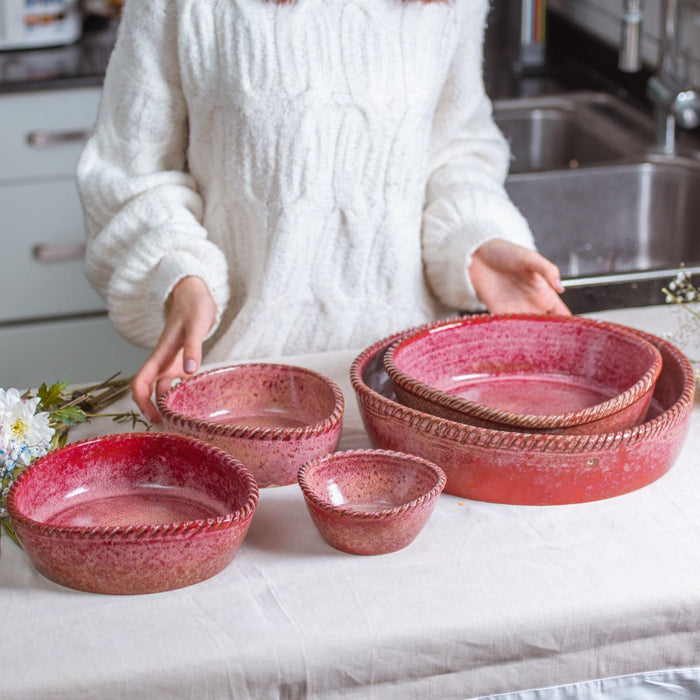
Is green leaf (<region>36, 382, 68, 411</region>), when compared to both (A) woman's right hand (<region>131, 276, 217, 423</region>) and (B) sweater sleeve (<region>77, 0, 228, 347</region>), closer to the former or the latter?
(A) woman's right hand (<region>131, 276, 217, 423</region>)

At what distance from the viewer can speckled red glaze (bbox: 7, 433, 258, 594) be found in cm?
67

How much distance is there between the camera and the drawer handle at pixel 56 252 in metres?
2.37

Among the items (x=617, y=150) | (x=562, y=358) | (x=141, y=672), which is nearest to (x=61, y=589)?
(x=141, y=672)

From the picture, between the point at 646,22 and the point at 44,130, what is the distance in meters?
1.35

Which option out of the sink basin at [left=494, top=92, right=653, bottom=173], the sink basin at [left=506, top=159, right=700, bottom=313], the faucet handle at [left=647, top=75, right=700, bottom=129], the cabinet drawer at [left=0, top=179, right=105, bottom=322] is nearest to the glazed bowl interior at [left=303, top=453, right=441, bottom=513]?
the sink basin at [left=506, top=159, right=700, bottom=313]

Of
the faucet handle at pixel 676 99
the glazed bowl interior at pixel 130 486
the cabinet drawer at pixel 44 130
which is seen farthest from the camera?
the cabinet drawer at pixel 44 130

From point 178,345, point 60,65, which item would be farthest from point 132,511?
point 60,65

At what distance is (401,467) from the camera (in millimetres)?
768

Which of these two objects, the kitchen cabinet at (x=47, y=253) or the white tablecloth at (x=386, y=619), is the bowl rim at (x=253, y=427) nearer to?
the white tablecloth at (x=386, y=619)

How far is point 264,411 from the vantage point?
35.8 inches

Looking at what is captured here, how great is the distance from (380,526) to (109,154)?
0.68 meters

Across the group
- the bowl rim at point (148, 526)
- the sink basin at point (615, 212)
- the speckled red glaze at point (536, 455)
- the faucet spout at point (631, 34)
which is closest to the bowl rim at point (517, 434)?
the speckled red glaze at point (536, 455)

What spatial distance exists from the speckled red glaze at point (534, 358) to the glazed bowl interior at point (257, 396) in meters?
0.07

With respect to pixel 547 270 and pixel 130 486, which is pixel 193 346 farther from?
pixel 547 270
